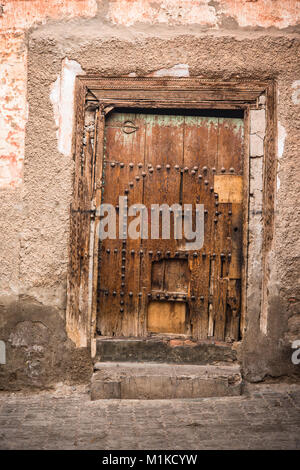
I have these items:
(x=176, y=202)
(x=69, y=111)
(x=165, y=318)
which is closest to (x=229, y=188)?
(x=176, y=202)

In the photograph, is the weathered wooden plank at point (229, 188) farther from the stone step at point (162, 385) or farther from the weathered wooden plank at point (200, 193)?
the stone step at point (162, 385)

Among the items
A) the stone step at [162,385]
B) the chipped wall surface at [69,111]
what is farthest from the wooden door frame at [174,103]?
the stone step at [162,385]

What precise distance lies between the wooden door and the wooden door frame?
78mm

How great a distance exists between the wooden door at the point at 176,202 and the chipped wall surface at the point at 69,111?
31cm

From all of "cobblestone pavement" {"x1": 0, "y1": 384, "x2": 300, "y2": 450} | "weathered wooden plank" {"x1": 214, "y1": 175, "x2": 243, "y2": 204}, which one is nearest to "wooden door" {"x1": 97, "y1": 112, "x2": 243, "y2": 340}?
"weathered wooden plank" {"x1": 214, "y1": 175, "x2": 243, "y2": 204}

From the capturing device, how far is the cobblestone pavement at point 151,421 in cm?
244

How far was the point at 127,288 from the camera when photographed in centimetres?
334

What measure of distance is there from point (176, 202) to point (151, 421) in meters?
1.59

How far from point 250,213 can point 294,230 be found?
351mm

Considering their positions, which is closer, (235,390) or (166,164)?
(235,390)
